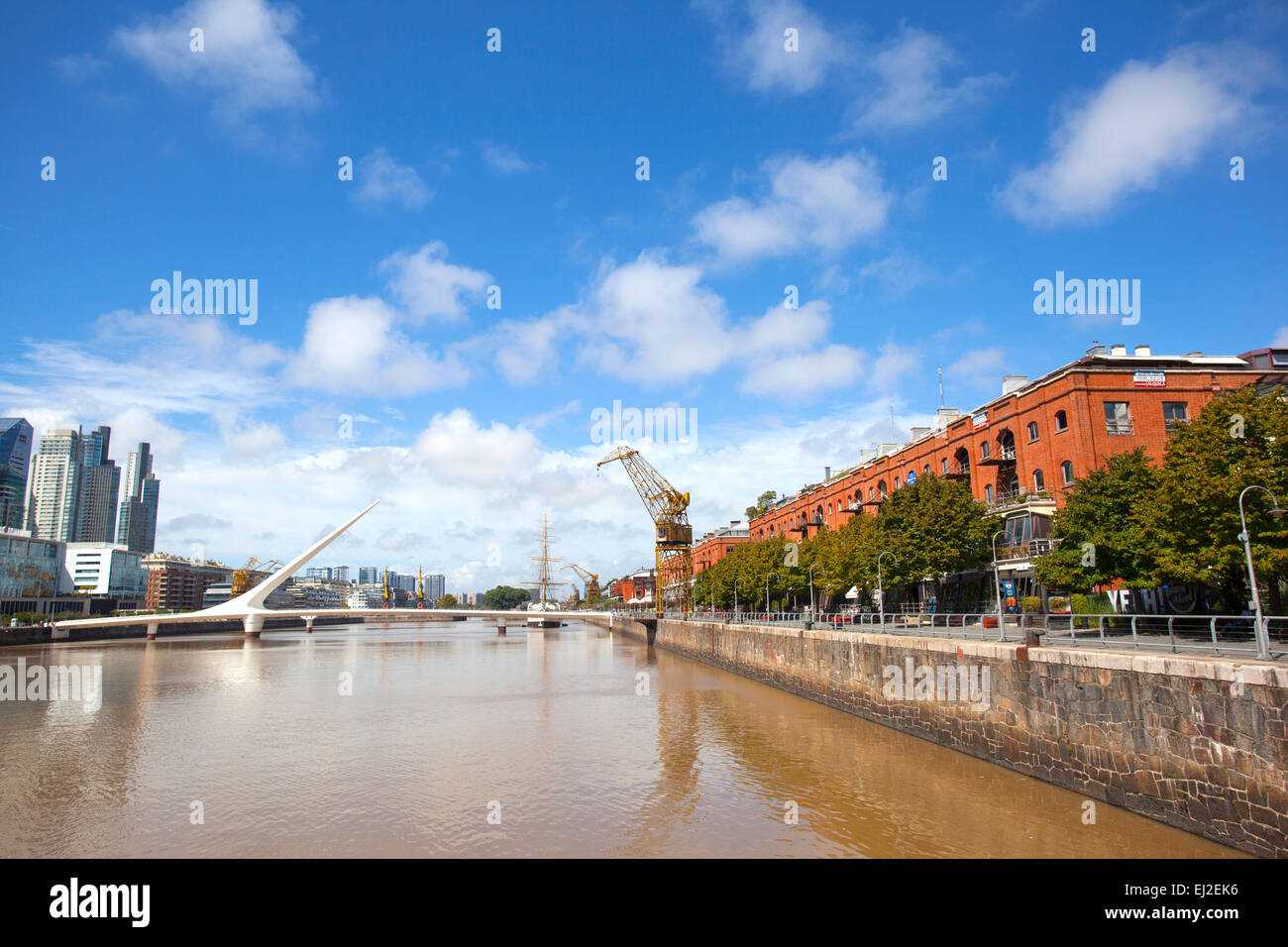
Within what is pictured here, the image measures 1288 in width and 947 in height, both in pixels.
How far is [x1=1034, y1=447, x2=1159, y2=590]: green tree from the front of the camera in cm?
2514

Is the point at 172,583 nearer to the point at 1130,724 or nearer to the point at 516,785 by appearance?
the point at 516,785

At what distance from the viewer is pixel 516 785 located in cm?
1823

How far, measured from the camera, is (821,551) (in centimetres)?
5250

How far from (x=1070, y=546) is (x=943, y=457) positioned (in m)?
17.4

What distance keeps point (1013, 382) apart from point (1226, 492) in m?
23.3

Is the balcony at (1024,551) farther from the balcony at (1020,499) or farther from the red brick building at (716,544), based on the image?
the red brick building at (716,544)

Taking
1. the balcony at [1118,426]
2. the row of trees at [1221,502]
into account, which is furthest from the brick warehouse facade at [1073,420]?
the row of trees at [1221,502]

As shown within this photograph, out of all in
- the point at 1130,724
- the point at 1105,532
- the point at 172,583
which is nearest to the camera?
the point at 1130,724

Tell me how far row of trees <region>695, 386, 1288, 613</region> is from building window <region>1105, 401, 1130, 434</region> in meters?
3.30

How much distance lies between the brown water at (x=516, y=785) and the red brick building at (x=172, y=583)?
6528 inches

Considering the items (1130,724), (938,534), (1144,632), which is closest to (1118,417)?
(938,534)

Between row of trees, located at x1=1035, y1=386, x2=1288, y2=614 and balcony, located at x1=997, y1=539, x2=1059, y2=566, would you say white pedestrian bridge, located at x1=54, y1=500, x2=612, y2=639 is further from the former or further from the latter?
row of trees, located at x1=1035, y1=386, x2=1288, y2=614

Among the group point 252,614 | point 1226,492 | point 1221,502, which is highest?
point 1226,492
